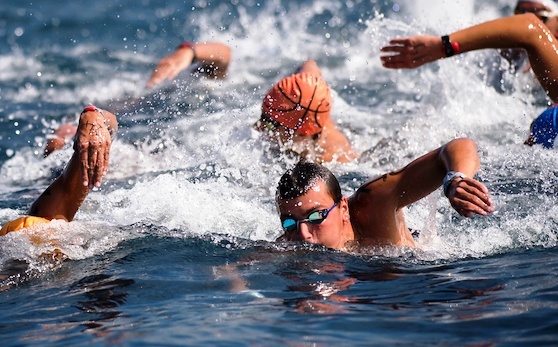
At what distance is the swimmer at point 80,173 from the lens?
512cm

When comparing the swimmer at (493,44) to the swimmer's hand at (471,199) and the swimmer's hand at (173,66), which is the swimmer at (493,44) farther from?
the swimmer's hand at (173,66)

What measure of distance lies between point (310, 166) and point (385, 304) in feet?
3.76

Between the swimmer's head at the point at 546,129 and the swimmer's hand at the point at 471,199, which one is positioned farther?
the swimmer's head at the point at 546,129

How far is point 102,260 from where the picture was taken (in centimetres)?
554

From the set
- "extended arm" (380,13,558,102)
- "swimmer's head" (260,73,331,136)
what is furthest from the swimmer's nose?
"swimmer's head" (260,73,331,136)

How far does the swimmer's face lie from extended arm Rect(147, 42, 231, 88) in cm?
423

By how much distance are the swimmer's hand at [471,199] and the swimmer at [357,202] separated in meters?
0.55

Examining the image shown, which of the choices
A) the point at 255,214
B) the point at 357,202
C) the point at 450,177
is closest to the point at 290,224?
the point at 357,202

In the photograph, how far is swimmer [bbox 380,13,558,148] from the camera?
611 cm

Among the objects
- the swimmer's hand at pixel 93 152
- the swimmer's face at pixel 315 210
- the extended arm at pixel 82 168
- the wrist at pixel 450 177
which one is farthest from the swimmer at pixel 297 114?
the wrist at pixel 450 177

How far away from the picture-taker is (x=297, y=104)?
750cm

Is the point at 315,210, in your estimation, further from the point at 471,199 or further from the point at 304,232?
the point at 471,199

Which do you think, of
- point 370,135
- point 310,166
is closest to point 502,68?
point 370,135

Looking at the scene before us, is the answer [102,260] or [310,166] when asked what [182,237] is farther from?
[310,166]
